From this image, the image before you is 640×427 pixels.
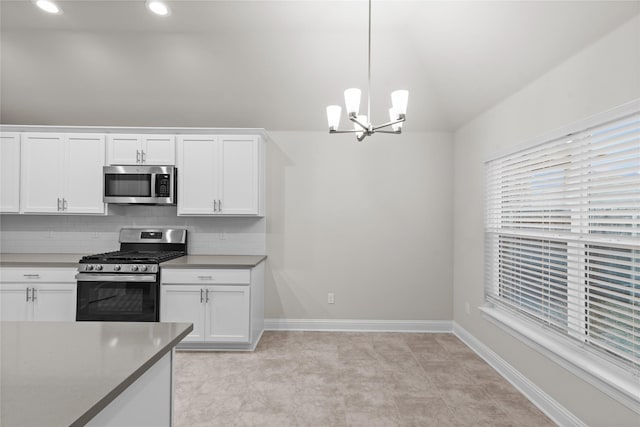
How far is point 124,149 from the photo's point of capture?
152 inches

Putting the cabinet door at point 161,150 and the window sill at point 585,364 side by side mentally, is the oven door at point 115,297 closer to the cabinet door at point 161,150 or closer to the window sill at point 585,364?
the cabinet door at point 161,150

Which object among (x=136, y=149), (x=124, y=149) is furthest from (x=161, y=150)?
(x=124, y=149)

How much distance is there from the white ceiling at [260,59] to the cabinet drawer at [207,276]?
1.81m

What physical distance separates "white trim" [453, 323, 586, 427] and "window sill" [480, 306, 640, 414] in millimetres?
290

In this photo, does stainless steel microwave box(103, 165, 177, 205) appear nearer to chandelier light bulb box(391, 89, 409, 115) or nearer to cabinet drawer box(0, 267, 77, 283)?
cabinet drawer box(0, 267, 77, 283)

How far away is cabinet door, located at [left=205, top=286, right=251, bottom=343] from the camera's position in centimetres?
350

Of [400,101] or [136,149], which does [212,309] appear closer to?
[136,149]

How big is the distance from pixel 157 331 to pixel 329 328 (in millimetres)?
3176

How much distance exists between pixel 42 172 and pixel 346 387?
3.85m

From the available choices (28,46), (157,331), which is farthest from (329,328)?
(28,46)

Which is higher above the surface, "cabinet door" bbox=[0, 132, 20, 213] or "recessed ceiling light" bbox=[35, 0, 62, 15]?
"recessed ceiling light" bbox=[35, 0, 62, 15]

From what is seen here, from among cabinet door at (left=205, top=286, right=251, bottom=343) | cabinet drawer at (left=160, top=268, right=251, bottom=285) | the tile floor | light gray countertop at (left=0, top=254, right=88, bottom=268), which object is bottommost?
the tile floor

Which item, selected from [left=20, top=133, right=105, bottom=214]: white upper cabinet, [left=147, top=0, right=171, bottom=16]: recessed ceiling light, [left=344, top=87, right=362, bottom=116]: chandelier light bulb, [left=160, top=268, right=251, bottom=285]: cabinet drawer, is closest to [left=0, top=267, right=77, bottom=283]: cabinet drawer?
[left=20, top=133, right=105, bottom=214]: white upper cabinet

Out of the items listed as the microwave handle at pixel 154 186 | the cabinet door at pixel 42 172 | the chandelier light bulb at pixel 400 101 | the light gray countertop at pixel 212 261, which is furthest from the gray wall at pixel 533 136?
the cabinet door at pixel 42 172
